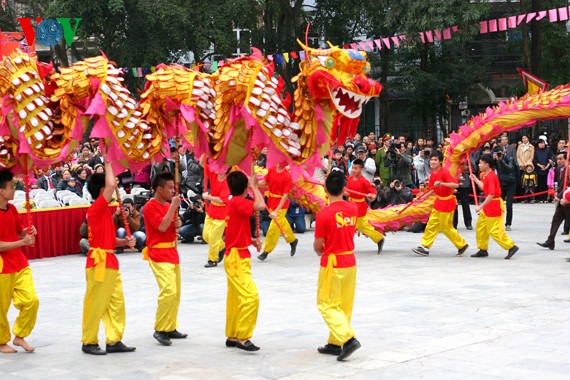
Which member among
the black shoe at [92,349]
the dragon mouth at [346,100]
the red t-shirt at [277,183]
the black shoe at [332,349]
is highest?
the dragon mouth at [346,100]

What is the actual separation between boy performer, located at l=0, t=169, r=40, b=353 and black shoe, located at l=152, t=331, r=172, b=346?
3.56 ft

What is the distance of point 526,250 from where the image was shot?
14.7 meters

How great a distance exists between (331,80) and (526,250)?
7.70 meters

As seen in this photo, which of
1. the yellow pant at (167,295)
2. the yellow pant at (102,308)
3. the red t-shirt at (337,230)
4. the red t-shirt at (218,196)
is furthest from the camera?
the red t-shirt at (218,196)

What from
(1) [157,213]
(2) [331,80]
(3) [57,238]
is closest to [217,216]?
(3) [57,238]

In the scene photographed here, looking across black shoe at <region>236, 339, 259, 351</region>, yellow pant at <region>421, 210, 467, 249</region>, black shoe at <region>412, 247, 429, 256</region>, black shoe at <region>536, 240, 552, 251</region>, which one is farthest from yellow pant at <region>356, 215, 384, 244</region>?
black shoe at <region>236, 339, 259, 351</region>

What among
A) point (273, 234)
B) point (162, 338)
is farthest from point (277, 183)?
point (162, 338)

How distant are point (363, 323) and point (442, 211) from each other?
510cm

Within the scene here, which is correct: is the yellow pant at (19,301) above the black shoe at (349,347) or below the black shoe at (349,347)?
above

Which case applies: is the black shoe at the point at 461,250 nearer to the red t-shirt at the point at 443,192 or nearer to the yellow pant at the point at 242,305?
the red t-shirt at the point at 443,192

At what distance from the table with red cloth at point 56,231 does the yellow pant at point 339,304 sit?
792 centimetres

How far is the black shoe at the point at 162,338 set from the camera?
28.0 ft

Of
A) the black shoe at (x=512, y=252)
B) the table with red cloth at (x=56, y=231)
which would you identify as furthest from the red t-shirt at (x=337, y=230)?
the table with red cloth at (x=56, y=231)

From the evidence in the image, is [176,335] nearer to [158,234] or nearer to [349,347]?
[158,234]
